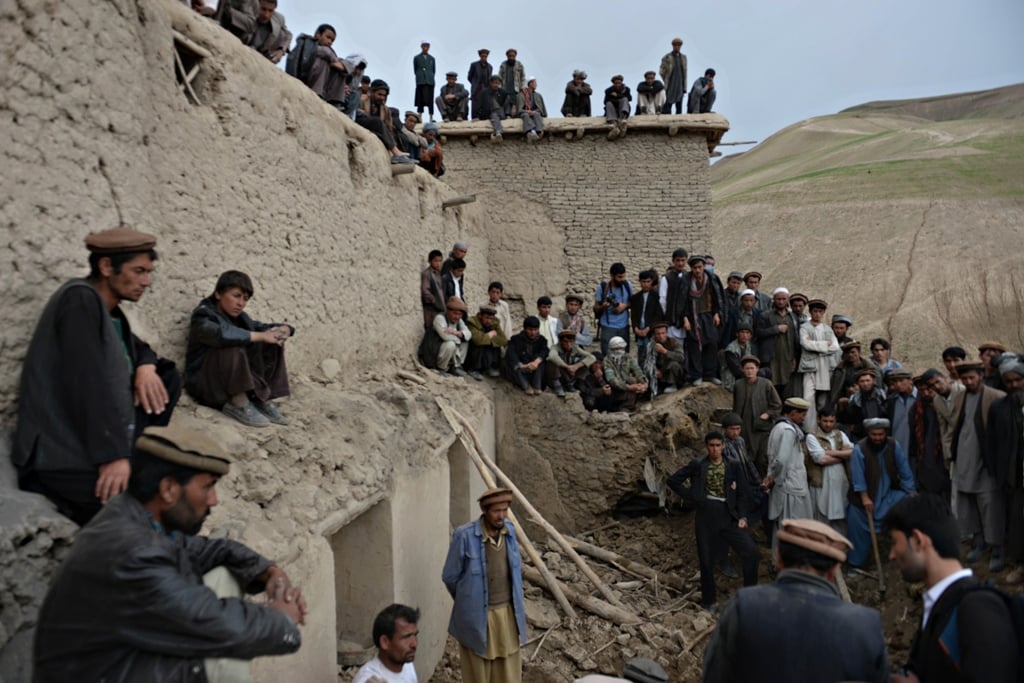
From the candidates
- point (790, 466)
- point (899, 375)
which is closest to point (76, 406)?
point (790, 466)

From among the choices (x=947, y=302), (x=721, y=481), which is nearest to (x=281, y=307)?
(x=721, y=481)

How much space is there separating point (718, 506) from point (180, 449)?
261 inches

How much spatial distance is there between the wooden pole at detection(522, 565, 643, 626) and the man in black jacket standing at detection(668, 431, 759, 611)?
1.05 metres

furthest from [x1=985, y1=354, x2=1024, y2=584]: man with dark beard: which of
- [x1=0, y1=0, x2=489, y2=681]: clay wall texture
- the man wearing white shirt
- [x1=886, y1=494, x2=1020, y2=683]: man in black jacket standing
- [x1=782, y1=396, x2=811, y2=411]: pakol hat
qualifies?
the man wearing white shirt

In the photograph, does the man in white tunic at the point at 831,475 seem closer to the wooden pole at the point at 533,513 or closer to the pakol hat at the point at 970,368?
the pakol hat at the point at 970,368

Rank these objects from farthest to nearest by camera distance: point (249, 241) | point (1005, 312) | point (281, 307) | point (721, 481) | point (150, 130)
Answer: point (1005, 312) < point (721, 481) < point (281, 307) < point (249, 241) < point (150, 130)

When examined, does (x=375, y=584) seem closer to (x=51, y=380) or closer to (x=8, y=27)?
(x=51, y=380)

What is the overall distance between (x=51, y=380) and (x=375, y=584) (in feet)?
10.2

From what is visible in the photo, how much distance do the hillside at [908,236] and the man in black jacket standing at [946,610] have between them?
52.9ft

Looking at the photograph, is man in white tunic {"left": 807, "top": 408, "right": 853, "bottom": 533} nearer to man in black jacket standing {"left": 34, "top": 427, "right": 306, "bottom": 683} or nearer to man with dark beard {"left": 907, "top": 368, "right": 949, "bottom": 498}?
man with dark beard {"left": 907, "top": 368, "right": 949, "bottom": 498}

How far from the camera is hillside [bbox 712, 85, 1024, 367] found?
18000 mm

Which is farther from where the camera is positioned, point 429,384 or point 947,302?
point 947,302

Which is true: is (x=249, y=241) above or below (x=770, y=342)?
above

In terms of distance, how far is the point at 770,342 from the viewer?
9297mm
